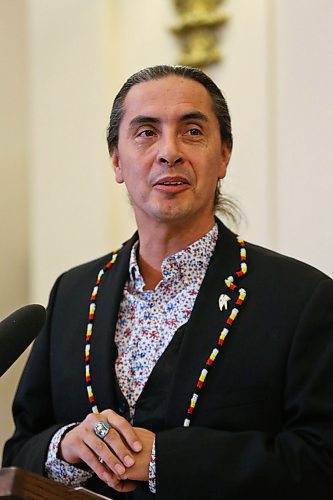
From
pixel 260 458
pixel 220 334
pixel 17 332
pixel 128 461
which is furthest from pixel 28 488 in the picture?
pixel 220 334

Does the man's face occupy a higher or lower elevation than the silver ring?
higher

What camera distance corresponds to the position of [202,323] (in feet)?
6.54

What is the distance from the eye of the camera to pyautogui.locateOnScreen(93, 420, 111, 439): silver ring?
1835 millimetres

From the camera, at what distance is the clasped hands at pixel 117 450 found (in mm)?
1817

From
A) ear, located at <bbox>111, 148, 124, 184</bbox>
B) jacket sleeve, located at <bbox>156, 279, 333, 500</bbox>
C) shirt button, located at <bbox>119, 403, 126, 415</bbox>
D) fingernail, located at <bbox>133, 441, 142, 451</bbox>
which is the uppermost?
ear, located at <bbox>111, 148, 124, 184</bbox>

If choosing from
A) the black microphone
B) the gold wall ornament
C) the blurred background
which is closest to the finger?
the black microphone

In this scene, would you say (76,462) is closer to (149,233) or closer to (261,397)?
(261,397)

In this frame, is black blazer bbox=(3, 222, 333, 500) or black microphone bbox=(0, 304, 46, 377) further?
black blazer bbox=(3, 222, 333, 500)

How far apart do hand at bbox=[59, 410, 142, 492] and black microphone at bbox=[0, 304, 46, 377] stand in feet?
1.46

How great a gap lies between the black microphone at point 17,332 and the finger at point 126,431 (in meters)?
0.44

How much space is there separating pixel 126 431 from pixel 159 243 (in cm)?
49

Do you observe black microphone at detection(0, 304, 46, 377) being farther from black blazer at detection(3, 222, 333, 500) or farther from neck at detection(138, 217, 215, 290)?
neck at detection(138, 217, 215, 290)

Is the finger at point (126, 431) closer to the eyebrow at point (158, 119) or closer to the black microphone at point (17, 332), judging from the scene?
the black microphone at point (17, 332)

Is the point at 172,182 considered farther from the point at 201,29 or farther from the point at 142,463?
the point at 201,29
